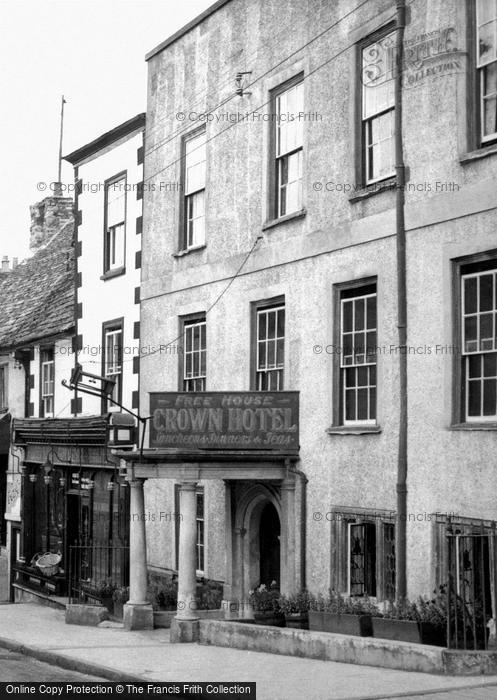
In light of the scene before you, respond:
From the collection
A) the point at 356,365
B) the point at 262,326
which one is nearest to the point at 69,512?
the point at 262,326

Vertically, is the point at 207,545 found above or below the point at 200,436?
below

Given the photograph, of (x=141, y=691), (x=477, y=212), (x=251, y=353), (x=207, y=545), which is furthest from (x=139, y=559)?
(x=477, y=212)

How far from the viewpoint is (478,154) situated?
15.2 meters

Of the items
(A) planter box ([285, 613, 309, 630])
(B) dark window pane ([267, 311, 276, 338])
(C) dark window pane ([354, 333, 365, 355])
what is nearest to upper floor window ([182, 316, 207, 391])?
(B) dark window pane ([267, 311, 276, 338])

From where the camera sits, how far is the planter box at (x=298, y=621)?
57.2 ft

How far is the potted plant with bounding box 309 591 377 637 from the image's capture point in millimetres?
15844

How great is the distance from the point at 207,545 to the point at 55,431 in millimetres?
7576

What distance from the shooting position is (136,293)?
24531 millimetres

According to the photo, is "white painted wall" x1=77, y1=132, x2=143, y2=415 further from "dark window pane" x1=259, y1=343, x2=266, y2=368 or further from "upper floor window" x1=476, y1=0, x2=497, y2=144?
"upper floor window" x1=476, y1=0, x2=497, y2=144

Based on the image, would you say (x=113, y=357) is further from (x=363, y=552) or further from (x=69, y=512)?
(x=363, y=552)

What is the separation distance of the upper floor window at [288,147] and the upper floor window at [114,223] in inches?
243

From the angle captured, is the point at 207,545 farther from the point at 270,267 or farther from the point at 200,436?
the point at 270,267

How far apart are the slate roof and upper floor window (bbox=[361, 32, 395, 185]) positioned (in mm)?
12074

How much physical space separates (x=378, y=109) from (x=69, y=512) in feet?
46.6
